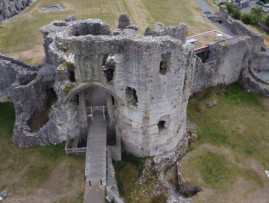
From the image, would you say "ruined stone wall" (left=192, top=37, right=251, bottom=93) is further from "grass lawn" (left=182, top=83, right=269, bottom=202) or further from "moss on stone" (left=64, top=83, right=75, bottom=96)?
"moss on stone" (left=64, top=83, right=75, bottom=96)

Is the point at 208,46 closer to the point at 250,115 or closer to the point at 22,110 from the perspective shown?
the point at 250,115

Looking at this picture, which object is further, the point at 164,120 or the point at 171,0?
the point at 171,0

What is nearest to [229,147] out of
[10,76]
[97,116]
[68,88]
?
[97,116]

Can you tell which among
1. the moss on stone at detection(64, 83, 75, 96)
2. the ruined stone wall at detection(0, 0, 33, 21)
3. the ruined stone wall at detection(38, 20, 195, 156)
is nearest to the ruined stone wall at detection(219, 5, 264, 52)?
the ruined stone wall at detection(38, 20, 195, 156)

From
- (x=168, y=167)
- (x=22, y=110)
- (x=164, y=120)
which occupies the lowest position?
(x=168, y=167)

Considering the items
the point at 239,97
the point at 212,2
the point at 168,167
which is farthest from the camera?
the point at 212,2

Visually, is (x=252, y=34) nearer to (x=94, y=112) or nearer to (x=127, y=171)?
(x=94, y=112)

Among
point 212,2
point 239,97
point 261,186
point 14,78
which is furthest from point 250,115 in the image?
point 212,2

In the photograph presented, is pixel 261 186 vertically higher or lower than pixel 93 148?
lower
